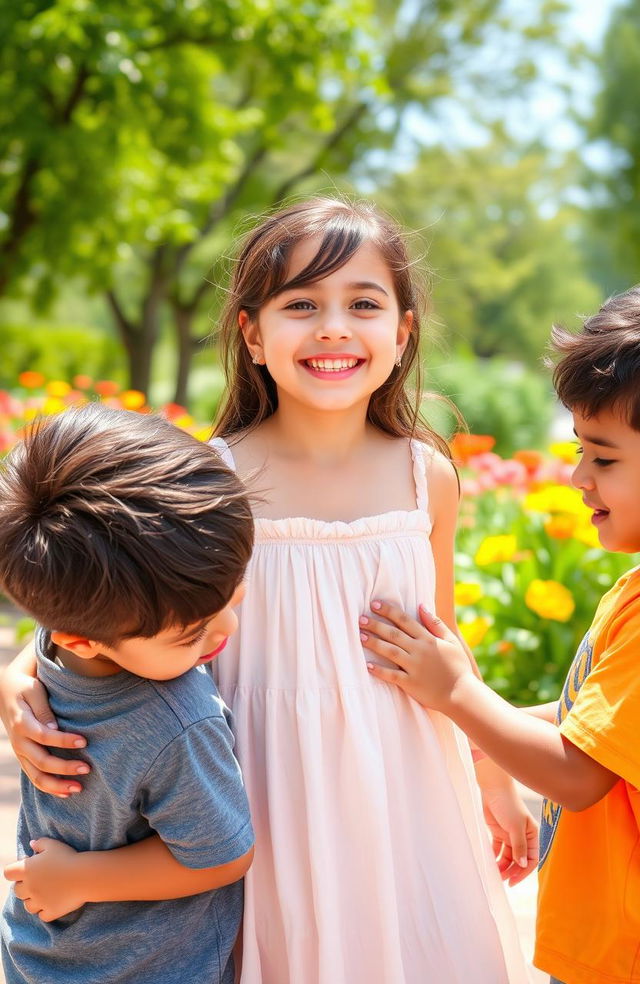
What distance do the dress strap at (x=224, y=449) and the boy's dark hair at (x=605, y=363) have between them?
0.58 meters

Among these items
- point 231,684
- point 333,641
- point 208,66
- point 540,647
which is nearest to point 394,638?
point 333,641

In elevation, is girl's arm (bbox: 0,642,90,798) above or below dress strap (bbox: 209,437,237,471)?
below

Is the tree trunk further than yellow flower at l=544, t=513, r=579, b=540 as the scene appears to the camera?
Yes

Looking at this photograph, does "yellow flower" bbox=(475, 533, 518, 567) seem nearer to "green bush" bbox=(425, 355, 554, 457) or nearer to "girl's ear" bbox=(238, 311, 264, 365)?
"girl's ear" bbox=(238, 311, 264, 365)

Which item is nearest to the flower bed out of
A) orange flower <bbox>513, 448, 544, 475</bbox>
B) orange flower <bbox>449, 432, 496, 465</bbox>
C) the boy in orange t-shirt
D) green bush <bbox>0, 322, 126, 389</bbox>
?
orange flower <bbox>513, 448, 544, 475</bbox>

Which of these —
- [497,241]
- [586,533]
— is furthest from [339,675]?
[497,241]

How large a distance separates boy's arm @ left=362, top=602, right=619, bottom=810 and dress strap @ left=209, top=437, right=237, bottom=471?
358 millimetres

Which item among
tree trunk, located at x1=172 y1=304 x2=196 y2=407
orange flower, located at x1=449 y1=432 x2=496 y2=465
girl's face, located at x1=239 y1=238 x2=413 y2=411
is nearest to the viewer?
girl's face, located at x1=239 y1=238 x2=413 y2=411

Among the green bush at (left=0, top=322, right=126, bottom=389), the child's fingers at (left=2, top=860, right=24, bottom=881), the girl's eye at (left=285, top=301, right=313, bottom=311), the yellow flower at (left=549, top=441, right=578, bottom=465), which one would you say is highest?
the green bush at (left=0, top=322, right=126, bottom=389)

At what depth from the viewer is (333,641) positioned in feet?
5.68

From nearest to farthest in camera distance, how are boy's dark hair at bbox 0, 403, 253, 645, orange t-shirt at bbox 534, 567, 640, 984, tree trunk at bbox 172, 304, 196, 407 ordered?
boy's dark hair at bbox 0, 403, 253, 645
orange t-shirt at bbox 534, 567, 640, 984
tree trunk at bbox 172, 304, 196, 407

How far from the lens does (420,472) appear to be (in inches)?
75.6

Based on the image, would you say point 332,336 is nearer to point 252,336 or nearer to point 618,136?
point 252,336

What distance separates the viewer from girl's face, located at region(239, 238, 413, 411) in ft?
5.87
